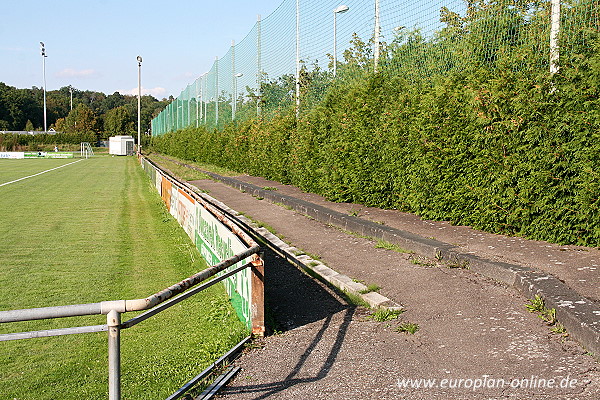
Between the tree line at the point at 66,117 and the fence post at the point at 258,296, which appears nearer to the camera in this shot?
the fence post at the point at 258,296

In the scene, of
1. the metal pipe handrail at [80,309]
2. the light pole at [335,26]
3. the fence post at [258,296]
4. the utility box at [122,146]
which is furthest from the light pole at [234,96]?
the utility box at [122,146]

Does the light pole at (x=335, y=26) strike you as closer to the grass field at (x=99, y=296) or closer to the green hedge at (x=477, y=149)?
the green hedge at (x=477, y=149)

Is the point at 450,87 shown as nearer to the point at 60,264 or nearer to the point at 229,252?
the point at 229,252

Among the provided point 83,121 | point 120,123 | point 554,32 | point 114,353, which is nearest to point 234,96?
point 554,32

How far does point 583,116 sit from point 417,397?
4.28m

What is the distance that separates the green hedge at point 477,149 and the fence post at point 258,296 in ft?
12.3

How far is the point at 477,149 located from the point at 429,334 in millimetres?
3994

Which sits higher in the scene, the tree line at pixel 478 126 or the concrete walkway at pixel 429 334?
the tree line at pixel 478 126

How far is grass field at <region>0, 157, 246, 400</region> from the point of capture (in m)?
4.88

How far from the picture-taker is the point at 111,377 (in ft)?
10.0

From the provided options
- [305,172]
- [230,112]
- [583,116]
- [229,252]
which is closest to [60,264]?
[229,252]

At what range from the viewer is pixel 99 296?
7605 mm

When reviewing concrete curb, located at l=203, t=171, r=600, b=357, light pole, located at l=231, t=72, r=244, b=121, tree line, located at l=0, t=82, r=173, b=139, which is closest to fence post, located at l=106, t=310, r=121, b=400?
concrete curb, located at l=203, t=171, r=600, b=357

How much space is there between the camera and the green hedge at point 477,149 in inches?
262
